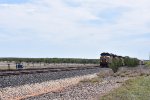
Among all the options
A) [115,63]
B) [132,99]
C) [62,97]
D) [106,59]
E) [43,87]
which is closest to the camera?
[132,99]

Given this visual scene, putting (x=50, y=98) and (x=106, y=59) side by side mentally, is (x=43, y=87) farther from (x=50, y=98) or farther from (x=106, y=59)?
(x=106, y=59)

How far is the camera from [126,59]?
82.6m

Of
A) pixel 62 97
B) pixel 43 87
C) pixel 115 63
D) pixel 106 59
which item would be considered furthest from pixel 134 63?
pixel 62 97

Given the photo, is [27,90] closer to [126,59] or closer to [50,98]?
[50,98]

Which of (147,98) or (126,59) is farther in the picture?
(126,59)

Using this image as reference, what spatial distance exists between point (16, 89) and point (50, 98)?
17.3ft

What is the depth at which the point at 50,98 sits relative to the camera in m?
18.4

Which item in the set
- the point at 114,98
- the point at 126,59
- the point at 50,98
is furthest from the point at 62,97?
the point at 126,59

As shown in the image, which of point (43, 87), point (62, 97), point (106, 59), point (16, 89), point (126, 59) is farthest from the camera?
point (126, 59)

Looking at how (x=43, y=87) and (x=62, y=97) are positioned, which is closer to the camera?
(x=62, y=97)

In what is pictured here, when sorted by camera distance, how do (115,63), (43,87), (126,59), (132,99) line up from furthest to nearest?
(126,59)
(115,63)
(43,87)
(132,99)

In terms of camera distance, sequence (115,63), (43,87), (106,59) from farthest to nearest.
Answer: (106,59) < (115,63) < (43,87)

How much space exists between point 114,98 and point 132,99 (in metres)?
0.80

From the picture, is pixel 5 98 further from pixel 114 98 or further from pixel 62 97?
pixel 114 98
